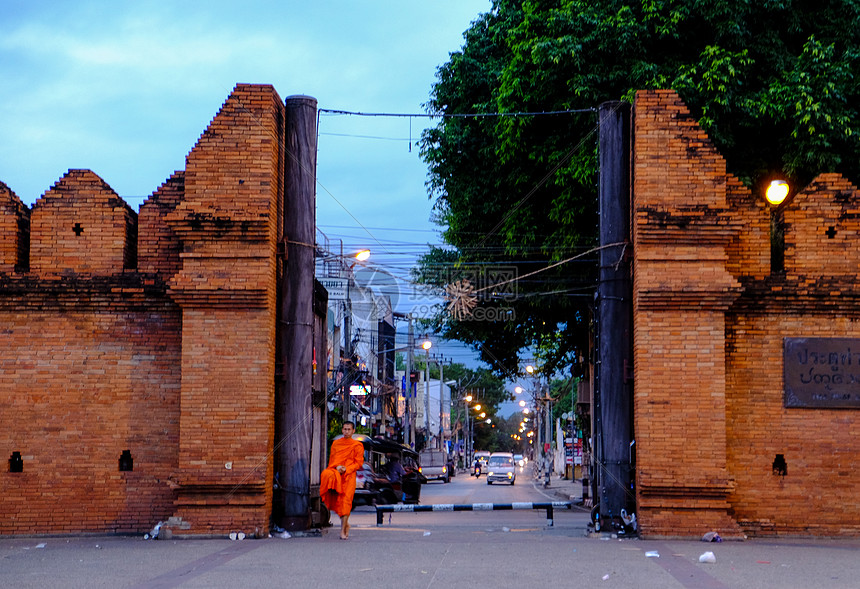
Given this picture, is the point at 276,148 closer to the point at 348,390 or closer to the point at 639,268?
the point at 639,268

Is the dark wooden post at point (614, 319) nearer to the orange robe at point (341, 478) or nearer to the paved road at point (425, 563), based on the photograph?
the paved road at point (425, 563)

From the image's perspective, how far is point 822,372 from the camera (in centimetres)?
1502

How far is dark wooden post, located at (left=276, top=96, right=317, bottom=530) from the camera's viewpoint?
15.2 metres

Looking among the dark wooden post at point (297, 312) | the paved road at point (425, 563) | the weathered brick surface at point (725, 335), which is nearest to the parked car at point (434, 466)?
the dark wooden post at point (297, 312)

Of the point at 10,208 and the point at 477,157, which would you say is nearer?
the point at 10,208

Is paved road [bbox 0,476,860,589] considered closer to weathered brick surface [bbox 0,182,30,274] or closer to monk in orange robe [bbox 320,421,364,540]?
monk in orange robe [bbox 320,421,364,540]

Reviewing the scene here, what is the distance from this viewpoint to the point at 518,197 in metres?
24.6

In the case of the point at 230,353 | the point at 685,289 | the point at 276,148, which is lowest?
the point at 230,353

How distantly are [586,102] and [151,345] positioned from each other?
35.3 feet

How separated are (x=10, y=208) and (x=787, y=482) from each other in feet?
40.9

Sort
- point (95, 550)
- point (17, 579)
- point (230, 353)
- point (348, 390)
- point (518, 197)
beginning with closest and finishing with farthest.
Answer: point (17, 579)
point (95, 550)
point (230, 353)
point (518, 197)
point (348, 390)

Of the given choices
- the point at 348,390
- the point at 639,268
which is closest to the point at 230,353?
the point at 639,268

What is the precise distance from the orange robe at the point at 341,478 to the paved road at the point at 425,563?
0.53 meters

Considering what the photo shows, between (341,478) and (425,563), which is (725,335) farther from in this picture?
(425,563)
